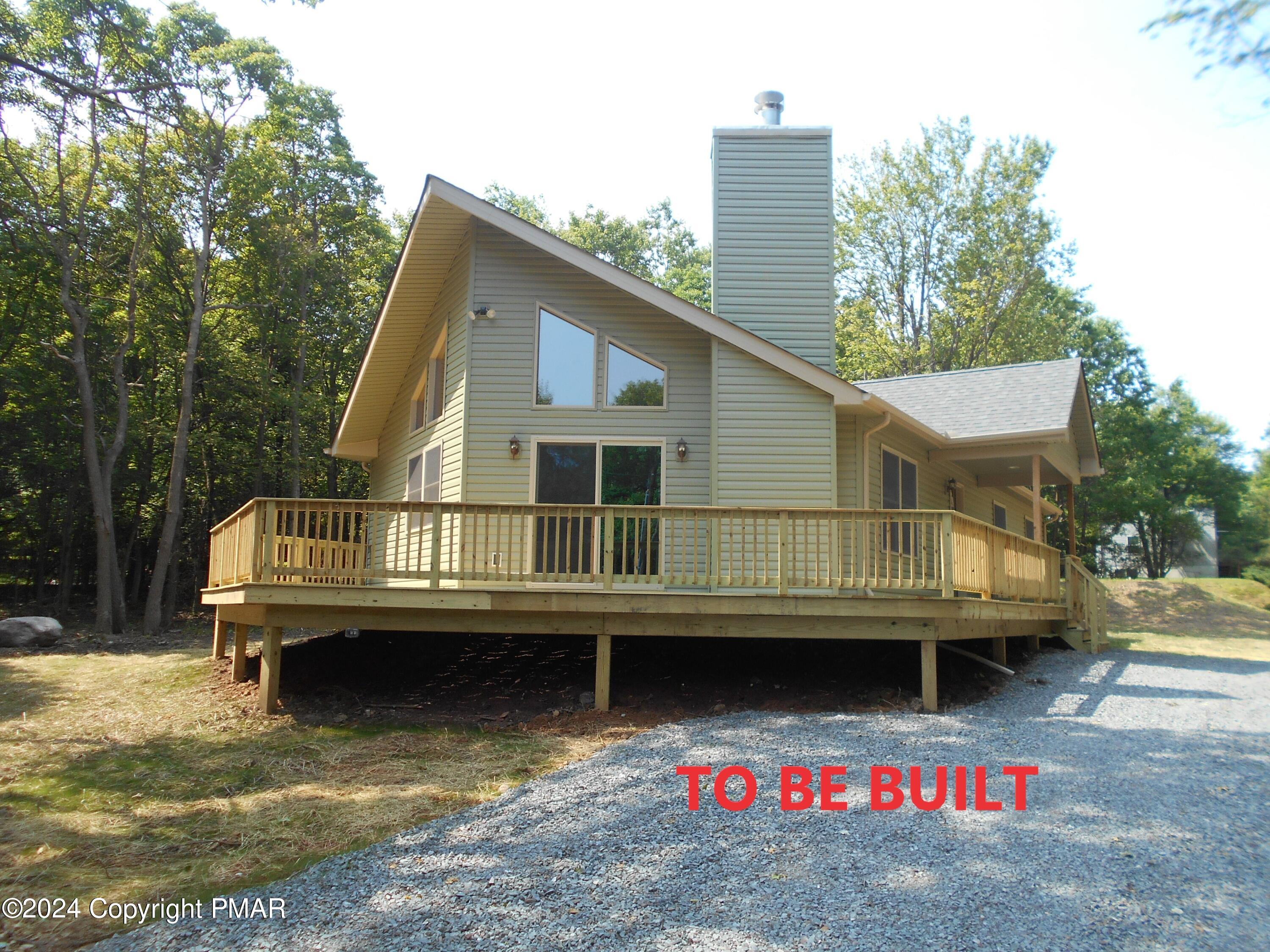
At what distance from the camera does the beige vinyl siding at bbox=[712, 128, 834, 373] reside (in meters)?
12.0

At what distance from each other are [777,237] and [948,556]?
5565 mm

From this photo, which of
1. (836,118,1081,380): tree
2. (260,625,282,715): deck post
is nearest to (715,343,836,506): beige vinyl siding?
(260,625,282,715): deck post

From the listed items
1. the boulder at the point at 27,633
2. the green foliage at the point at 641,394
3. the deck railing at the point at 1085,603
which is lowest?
the boulder at the point at 27,633

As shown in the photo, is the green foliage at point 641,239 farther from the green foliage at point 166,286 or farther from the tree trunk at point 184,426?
the tree trunk at point 184,426

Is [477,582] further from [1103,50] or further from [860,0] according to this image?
[1103,50]

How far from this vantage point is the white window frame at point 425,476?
11984 millimetres

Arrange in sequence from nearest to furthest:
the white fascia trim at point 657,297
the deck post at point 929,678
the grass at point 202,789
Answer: the grass at point 202,789
the deck post at point 929,678
the white fascia trim at point 657,297

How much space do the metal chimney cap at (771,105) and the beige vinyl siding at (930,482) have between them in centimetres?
491

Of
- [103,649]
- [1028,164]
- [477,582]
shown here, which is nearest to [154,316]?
[103,649]

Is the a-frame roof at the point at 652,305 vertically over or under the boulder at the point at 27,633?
over

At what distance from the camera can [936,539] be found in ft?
29.2

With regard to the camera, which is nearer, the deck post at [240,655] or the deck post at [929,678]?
the deck post at [929,678]

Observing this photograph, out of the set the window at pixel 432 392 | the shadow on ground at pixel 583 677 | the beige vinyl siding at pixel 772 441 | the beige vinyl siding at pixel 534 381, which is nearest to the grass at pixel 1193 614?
the shadow on ground at pixel 583 677

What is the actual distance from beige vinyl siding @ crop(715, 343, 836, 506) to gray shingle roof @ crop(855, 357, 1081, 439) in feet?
8.65
